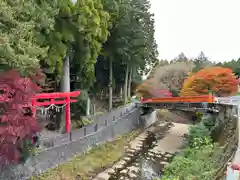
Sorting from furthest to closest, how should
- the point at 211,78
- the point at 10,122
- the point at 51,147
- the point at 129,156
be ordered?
the point at 211,78 → the point at 129,156 → the point at 51,147 → the point at 10,122

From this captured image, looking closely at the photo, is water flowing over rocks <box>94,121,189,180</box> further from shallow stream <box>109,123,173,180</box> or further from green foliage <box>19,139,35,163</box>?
green foliage <box>19,139,35,163</box>

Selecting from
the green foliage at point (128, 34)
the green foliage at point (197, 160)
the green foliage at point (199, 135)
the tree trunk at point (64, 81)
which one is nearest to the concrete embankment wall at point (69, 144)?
the tree trunk at point (64, 81)

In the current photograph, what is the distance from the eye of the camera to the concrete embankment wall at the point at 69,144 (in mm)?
11383

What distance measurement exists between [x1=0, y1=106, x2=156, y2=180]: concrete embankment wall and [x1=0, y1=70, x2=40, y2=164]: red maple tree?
6.59 feet

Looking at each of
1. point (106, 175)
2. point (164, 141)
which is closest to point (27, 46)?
point (106, 175)

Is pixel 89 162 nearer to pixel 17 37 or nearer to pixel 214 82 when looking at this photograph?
pixel 17 37

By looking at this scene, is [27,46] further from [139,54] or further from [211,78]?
[211,78]

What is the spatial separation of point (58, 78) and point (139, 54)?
1048cm

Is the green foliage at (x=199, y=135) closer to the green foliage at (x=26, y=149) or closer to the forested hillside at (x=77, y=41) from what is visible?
the forested hillside at (x=77, y=41)

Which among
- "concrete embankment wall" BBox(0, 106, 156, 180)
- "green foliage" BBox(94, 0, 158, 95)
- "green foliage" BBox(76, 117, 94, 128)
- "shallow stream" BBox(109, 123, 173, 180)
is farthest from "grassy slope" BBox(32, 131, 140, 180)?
"green foliage" BBox(94, 0, 158, 95)

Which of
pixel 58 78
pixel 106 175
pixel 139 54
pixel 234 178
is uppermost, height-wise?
pixel 139 54

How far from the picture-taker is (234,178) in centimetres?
659

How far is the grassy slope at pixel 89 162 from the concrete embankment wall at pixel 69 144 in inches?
14.5

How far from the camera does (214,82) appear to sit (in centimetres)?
2484
